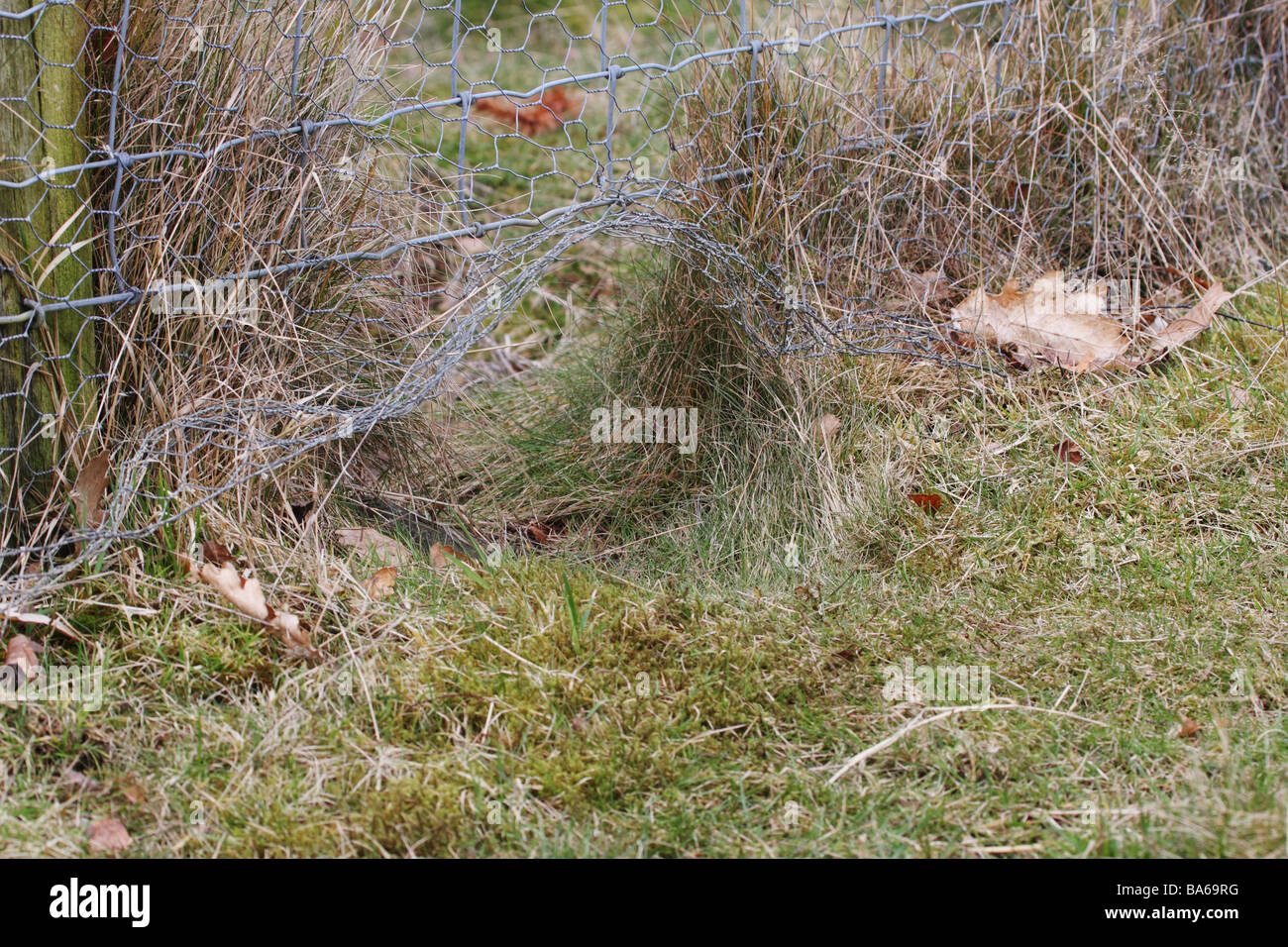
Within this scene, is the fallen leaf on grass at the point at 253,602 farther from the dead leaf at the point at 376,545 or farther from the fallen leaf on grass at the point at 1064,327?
the fallen leaf on grass at the point at 1064,327

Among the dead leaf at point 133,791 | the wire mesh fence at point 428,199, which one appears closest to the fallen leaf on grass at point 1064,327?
the wire mesh fence at point 428,199

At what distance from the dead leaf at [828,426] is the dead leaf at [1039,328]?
480 millimetres

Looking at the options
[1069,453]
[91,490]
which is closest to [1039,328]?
[1069,453]

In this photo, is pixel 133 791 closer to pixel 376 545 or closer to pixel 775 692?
pixel 376 545

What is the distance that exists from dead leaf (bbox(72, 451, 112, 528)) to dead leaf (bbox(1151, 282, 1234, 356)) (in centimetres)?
256

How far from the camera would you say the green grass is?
5.97 feet

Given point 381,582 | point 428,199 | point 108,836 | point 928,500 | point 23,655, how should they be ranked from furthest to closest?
point 428,199, point 928,500, point 381,582, point 23,655, point 108,836

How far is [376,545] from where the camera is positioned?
8.18 feet

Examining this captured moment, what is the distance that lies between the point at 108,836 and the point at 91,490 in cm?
75

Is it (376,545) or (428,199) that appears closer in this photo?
(376,545)

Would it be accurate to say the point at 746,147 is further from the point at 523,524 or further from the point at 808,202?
the point at 523,524

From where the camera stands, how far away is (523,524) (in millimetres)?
2805

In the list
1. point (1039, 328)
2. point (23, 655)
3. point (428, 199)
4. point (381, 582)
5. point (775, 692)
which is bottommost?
point (775, 692)

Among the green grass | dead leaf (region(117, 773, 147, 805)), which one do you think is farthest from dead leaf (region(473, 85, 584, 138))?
dead leaf (region(117, 773, 147, 805))
